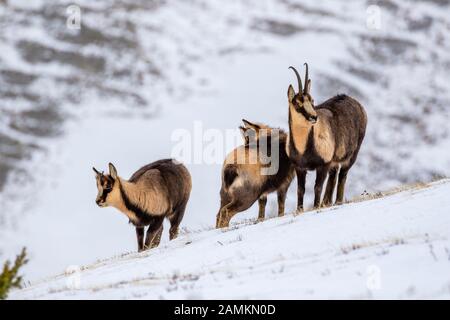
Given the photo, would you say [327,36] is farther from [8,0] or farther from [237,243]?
[237,243]

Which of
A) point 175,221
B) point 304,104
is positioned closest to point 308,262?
point 304,104

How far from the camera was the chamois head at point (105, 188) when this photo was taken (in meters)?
14.8

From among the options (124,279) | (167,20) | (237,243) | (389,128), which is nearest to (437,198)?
(237,243)

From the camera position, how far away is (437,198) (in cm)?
1095

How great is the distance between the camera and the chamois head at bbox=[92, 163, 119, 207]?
14844 mm

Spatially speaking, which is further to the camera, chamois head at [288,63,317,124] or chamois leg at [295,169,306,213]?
chamois leg at [295,169,306,213]

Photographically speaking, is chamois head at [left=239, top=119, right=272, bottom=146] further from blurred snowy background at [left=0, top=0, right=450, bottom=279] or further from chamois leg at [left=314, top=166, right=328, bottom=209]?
blurred snowy background at [left=0, top=0, right=450, bottom=279]

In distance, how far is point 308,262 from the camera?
8.96m

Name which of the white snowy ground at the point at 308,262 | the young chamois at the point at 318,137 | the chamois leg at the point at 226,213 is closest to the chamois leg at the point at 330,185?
Answer: the young chamois at the point at 318,137

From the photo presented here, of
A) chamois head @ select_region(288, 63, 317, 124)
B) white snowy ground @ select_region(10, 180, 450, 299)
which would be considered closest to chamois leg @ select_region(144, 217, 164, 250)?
white snowy ground @ select_region(10, 180, 450, 299)

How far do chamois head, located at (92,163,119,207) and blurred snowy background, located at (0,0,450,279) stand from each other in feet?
173

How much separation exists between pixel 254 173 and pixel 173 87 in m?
115

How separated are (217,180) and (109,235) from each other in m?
17.7

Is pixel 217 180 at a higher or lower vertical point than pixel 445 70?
lower
